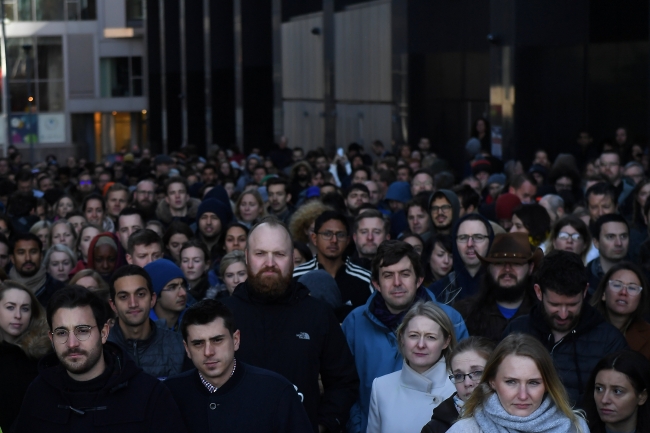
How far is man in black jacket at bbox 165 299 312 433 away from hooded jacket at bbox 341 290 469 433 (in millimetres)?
1408

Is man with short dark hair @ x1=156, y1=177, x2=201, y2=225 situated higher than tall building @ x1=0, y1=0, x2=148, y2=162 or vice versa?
→ tall building @ x1=0, y1=0, x2=148, y2=162

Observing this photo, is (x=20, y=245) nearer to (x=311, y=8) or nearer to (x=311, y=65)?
(x=311, y=65)

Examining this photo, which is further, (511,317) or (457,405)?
(511,317)

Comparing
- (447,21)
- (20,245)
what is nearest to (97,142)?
(447,21)

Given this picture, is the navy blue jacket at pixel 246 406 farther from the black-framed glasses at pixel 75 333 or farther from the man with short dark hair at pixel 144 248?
the man with short dark hair at pixel 144 248

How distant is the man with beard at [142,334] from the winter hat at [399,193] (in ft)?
23.7

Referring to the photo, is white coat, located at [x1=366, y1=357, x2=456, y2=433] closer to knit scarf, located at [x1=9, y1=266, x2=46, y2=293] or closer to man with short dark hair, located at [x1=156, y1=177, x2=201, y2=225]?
knit scarf, located at [x1=9, y1=266, x2=46, y2=293]

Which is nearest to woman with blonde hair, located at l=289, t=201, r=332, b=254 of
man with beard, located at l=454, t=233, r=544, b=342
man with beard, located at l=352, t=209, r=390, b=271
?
man with beard, located at l=352, t=209, r=390, b=271

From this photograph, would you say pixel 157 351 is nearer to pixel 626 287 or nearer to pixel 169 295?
pixel 169 295

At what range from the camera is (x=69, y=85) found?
62906 mm

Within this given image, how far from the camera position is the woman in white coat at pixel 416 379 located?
20.9ft

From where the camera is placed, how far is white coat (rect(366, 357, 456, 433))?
636 centimetres

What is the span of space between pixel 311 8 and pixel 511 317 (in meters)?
30.4

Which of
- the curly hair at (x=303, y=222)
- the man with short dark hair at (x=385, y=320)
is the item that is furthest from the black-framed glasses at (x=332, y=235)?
the man with short dark hair at (x=385, y=320)
